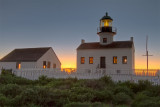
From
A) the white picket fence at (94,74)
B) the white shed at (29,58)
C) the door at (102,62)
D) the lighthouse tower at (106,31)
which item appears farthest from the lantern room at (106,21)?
the white picket fence at (94,74)

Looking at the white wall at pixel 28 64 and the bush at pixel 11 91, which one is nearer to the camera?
the bush at pixel 11 91

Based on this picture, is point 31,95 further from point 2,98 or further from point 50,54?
point 50,54

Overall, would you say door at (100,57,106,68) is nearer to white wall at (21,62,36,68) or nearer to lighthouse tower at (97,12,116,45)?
lighthouse tower at (97,12,116,45)

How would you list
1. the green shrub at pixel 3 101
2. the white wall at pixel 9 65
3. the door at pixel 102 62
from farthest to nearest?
the white wall at pixel 9 65 → the door at pixel 102 62 → the green shrub at pixel 3 101

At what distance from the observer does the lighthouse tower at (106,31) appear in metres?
26.3

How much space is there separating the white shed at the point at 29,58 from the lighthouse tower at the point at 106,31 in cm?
847

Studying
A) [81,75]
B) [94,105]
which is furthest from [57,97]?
[81,75]

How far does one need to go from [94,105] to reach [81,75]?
8878 millimetres

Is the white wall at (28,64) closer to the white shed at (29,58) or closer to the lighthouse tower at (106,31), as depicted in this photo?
the white shed at (29,58)

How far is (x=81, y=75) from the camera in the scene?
1500 centimetres

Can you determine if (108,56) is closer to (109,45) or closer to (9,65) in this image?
(109,45)

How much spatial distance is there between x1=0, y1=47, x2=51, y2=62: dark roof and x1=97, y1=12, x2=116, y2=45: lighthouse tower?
28.1 feet

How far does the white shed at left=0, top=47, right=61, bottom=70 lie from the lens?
2666cm

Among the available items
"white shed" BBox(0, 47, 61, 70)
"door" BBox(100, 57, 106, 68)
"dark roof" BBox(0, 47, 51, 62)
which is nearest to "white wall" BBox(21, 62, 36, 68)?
"white shed" BBox(0, 47, 61, 70)
